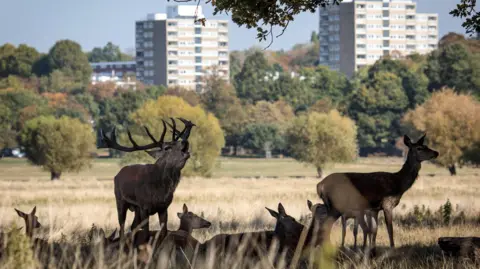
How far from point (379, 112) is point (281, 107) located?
21.5m

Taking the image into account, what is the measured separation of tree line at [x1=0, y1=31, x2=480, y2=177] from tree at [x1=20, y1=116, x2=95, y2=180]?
0.32m

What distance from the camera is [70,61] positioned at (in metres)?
195

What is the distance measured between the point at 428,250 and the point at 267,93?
13874 cm

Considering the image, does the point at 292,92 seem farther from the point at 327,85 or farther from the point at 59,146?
the point at 59,146

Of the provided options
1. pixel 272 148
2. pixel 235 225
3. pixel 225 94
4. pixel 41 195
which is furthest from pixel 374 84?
pixel 235 225

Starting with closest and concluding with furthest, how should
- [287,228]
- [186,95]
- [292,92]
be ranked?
[287,228], [292,92], [186,95]

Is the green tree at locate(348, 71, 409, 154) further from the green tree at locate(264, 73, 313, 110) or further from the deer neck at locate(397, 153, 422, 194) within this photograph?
the deer neck at locate(397, 153, 422, 194)

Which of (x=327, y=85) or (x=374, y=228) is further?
(x=327, y=85)

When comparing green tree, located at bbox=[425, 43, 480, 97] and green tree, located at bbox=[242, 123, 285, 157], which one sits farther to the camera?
green tree, located at bbox=[425, 43, 480, 97]

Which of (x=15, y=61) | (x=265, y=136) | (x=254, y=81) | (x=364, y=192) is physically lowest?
(x=265, y=136)

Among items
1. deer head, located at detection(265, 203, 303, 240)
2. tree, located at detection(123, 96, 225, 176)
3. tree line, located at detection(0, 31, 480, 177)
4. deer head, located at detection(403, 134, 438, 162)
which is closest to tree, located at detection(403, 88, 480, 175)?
tree line, located at detection(0, 31, 480, 177)

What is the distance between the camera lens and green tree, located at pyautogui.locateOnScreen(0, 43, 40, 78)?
188 m

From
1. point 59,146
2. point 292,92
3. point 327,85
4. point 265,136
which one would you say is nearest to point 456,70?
point 265,136

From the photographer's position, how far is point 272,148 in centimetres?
12206
